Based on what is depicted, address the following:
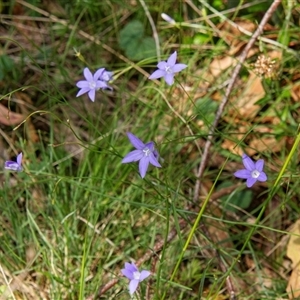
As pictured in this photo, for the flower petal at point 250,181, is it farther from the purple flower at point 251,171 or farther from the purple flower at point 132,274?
the purple flower at point 132,274

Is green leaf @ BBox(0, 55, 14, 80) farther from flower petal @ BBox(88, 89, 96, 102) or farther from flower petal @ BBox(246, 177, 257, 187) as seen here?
flower petal @ BBox(246, 177, 257, 187)

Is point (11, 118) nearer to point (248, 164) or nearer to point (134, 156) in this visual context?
point (134, 156)

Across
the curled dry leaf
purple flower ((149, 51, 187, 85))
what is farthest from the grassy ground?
purple flower ((149, 51, 187, 85))

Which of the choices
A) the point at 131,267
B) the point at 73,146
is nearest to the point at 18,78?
the point at 73,146

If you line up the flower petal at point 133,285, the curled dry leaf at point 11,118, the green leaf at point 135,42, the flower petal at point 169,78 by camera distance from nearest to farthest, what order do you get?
the flower petal at point 133,285 → the flower petal at point 169,78 → the curled dry leaf at point 11,118 → the green leaf at point 135,42

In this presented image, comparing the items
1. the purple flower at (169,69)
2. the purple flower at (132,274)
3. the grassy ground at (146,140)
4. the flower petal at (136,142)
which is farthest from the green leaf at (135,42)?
→ the purple flower at (132,274)

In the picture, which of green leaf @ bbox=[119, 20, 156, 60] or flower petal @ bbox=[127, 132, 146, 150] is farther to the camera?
green leaf @ bbox=[119, 20, 156, 60]

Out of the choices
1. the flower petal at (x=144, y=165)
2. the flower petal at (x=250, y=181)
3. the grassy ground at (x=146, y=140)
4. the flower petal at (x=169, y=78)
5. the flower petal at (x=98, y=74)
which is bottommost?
the grassy ground at (x=146, y=140)

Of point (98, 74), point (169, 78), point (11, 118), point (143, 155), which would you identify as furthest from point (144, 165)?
point (11, 118)
